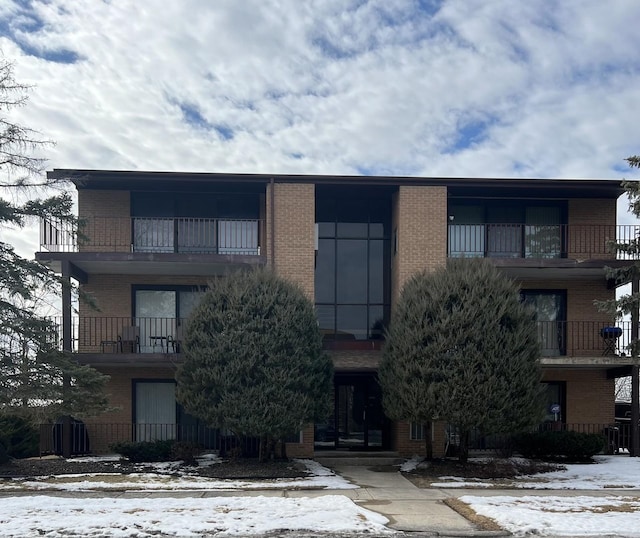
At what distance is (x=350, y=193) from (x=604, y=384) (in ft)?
33.1

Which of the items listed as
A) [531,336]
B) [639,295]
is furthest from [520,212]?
[531,336]

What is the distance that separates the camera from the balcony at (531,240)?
18.8m

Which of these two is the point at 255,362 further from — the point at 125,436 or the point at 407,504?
the point at 125,436

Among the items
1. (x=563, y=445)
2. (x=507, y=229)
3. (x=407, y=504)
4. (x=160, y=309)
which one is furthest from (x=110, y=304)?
(x=563, y=445)

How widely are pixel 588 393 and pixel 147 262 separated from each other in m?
14.1

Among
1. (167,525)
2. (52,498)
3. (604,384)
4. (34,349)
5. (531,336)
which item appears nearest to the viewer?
(167,525)

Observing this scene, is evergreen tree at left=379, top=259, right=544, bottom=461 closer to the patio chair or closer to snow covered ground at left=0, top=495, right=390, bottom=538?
snow covered ground at left=0, top=495, right=390, bottom=538

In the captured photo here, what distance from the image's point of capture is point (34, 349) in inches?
533

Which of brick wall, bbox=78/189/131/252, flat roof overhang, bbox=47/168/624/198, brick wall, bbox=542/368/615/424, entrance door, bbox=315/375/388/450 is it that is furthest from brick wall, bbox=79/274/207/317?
brick wall, bbox=542/368/615/424

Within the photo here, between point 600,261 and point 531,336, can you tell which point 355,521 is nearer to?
point 531,336

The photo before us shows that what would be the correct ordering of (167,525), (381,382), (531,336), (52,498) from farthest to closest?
(381,382) → (531,336) → (52,498) → (167,525)

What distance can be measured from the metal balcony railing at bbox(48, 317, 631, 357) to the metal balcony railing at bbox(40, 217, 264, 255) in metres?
2.22

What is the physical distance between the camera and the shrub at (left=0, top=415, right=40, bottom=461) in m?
15.2

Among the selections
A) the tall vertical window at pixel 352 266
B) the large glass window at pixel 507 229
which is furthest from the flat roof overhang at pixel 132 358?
the large glass window at pixel 507 229
